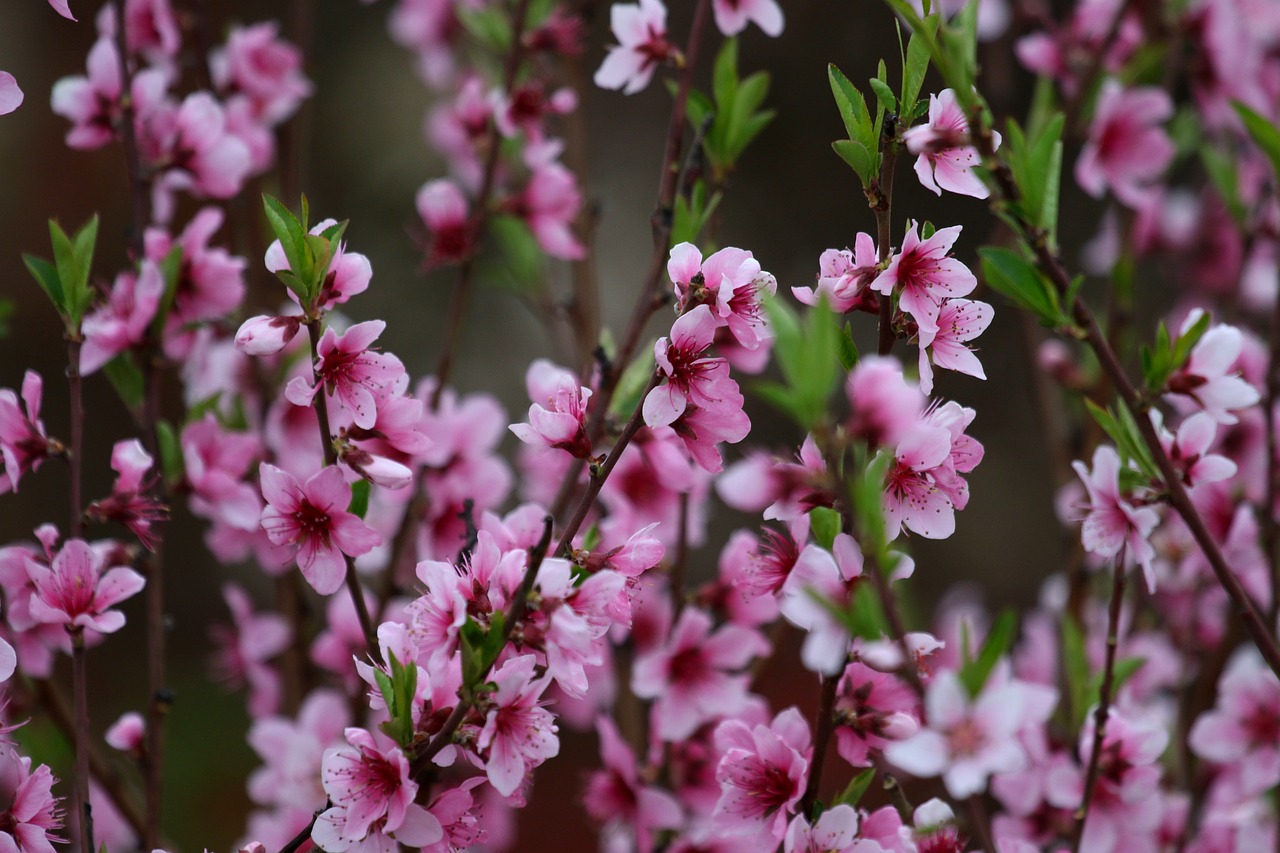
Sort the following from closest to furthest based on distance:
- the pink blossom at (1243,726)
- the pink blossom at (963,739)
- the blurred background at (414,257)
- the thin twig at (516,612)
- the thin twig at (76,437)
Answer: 1. the pink blossom at (963,739)
2. the thin twig at (516,612)
3. the thin twig at (76,437)
4. the pink blossom at (1243,726)
5. the blurred background at (414,257)

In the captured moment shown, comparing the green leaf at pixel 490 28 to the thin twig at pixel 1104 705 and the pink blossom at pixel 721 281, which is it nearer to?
the pink blossom at pixel 721 281

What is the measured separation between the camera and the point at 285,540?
2.66 ft

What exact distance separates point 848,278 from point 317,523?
434 millimetres

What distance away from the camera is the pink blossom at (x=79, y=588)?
0.82 metres

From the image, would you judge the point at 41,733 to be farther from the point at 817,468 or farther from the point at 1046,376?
the point at 1046,376

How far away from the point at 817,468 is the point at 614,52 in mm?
585

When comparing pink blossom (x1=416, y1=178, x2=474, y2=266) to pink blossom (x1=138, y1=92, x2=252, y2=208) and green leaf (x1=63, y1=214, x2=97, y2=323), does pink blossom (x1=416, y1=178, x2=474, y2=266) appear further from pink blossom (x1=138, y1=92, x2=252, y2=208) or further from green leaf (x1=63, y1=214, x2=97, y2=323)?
green leaf (x1=63, y1=214, x2=97, y2=323)

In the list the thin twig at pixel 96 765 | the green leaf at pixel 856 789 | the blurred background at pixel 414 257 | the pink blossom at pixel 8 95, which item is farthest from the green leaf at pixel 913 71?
the blurred background at pixel 414 257

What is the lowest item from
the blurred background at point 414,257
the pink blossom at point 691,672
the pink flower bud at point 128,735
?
the blurred background at point 414,257

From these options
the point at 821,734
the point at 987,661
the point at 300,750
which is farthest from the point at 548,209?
the point at 987,661

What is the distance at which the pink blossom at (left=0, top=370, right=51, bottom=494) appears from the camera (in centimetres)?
85

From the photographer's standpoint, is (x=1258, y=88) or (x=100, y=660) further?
(x=100, y=660)

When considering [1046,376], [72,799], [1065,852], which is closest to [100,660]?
[72,799]

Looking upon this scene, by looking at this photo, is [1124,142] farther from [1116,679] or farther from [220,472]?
[220,472]
